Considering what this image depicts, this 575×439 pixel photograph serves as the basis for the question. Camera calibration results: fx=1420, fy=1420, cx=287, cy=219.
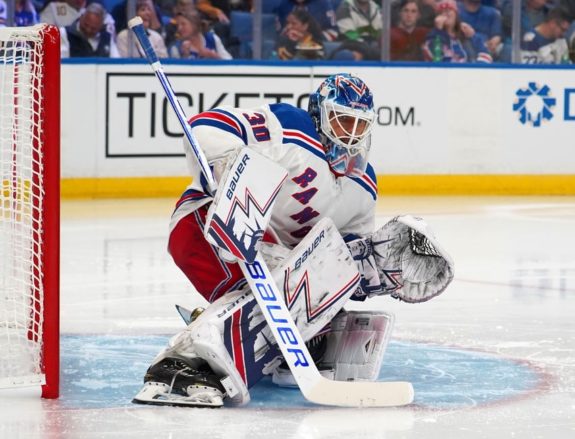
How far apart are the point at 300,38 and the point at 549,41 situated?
1653mm

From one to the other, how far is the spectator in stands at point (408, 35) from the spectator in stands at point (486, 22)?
34 cm

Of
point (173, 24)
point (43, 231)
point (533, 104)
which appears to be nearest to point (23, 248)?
point (43, 231)

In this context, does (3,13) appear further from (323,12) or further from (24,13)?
(323,12)

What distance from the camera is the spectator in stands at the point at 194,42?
8.44m

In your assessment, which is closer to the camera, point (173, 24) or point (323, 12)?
point (173, 24)

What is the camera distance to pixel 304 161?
3436mm

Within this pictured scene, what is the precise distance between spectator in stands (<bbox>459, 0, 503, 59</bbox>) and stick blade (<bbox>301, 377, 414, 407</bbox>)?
5.99m

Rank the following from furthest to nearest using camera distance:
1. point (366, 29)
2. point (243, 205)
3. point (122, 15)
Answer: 1. point (366, 29)
2. point (122, 15)
3. point (243, 205)

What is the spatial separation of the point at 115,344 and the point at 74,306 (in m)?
0.71

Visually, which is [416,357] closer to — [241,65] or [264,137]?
[264,137]

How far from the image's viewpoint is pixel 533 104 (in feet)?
29.1

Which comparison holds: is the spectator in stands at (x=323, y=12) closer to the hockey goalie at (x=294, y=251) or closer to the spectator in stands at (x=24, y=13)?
the spectator in stands at (x=24, y=13)

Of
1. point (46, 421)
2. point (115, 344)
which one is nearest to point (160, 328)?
point (115, 344)

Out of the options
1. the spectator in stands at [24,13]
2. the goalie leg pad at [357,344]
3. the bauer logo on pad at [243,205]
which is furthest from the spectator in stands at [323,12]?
the bauer logo on pad at [243,205]
